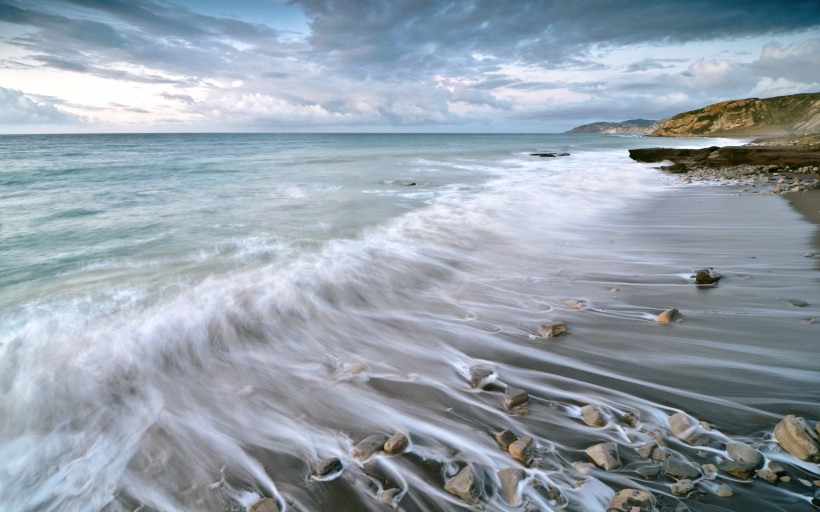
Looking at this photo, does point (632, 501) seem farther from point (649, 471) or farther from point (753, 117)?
point (753, 117)

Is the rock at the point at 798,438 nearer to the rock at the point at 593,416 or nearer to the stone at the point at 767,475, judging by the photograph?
the stone at the point at 767,475

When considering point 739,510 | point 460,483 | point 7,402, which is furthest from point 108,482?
point 739,510

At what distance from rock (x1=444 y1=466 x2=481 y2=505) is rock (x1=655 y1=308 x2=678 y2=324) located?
3335 millimetres

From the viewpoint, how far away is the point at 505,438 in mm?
2969

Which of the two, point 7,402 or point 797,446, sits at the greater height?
point 797,446

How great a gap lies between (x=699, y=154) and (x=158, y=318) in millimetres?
31598

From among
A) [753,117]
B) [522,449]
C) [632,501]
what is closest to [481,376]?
[522,449]

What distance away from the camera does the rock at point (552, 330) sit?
14.8ft

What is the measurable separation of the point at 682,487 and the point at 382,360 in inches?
108

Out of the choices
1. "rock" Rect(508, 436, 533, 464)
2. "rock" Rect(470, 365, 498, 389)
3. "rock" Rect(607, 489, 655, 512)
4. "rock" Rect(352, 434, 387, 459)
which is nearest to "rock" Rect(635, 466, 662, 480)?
"rock" Rect(607, 489, 655, 512)

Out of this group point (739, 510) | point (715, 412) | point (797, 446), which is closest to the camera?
point (739, 510)

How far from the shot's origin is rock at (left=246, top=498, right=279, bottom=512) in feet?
8.10

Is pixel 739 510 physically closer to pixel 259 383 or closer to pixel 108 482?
pixel 259 383

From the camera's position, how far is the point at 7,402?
12.0ft
